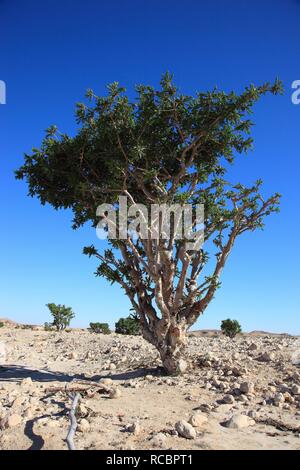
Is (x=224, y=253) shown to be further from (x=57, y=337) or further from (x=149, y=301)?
(x=57, y=337)

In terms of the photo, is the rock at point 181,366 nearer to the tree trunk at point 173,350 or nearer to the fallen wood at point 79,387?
the tree trunk at point 173,350

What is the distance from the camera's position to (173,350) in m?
10.6

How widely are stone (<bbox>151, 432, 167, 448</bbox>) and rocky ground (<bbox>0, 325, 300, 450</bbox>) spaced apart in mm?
15

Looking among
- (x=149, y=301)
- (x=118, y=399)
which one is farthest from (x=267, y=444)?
(x=149, y=301)

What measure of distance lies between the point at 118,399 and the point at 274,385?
3.63 meters

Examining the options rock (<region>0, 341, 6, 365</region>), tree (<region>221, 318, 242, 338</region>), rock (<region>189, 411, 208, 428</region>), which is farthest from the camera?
tree (<region>221, 318, 242, 338</region>)

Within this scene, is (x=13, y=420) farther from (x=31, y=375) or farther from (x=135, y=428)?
(x=31, y=375)

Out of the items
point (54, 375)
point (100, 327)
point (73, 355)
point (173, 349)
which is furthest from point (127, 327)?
point (173, 349)

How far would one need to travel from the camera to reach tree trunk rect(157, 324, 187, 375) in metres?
10.5

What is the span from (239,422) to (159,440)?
152 cm

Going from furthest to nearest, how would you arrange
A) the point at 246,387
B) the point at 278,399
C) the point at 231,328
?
the point at 231,328, the point at 246,387, the point at 278,399

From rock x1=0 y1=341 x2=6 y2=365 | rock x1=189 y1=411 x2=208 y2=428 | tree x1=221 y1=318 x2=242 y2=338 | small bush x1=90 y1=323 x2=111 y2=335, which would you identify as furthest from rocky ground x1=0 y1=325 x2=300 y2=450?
small bush x1=90 y1=323 x2=111 y2=335

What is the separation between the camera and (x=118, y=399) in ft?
26.9

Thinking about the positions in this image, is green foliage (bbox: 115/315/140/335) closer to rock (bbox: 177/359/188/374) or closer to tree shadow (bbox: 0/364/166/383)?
tree shadow (bbox: 0/364/166/383)
